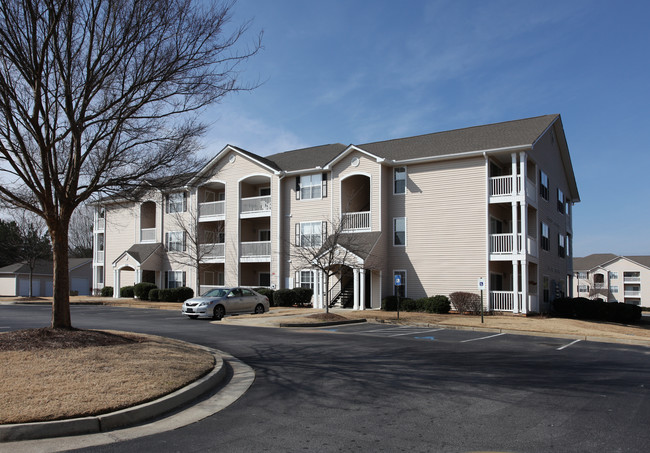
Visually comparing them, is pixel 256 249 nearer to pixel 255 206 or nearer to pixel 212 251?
pixel 255 206

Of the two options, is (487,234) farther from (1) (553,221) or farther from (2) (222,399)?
(2) (222,399)

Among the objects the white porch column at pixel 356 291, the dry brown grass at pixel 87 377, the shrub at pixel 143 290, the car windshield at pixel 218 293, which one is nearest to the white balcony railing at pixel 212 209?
the shrub at pixel 143 290

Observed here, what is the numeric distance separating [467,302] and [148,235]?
25.6m

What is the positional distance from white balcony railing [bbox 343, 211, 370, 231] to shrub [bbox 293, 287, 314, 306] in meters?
4.46

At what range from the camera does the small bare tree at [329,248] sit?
24.2 metres

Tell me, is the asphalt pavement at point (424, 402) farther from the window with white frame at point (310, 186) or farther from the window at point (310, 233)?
the window with white frame at point (310, 186)

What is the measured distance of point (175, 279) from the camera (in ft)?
125

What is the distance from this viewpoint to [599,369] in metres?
10.7

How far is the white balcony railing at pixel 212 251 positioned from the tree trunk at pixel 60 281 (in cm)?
2365

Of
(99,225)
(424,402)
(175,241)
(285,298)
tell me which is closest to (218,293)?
(285,298)

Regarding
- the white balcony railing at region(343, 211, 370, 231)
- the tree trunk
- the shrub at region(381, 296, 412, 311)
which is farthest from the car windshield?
the tree trunk

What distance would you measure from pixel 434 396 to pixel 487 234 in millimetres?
20150

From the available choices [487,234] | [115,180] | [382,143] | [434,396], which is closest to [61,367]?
[115,180]

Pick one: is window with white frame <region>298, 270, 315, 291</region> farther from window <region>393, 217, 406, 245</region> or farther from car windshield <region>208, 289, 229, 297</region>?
car windshield <region>208, 289, 229, 297</region>
